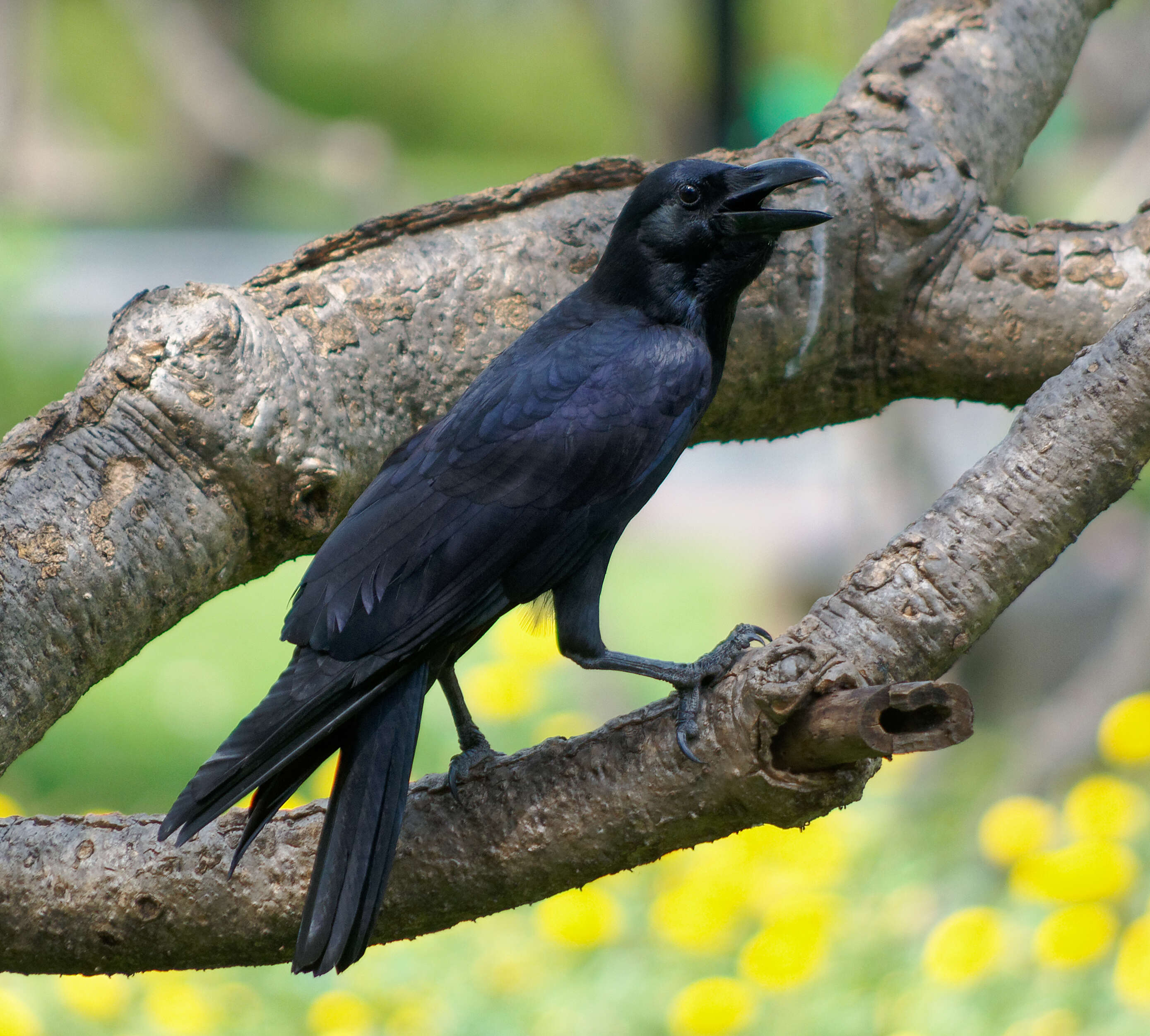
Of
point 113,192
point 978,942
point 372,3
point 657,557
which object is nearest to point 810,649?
point 978,942

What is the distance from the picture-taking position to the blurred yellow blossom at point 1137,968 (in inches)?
110

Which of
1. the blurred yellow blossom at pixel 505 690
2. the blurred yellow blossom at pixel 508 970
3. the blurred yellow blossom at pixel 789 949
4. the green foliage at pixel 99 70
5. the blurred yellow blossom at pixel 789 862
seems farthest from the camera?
the green foliage at pixel 99 70

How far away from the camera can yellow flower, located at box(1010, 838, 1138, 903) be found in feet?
10.1

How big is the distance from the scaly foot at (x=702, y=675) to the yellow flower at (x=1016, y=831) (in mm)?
1487

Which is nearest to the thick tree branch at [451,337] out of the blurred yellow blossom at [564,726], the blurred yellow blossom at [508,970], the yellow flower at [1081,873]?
the blurred yellow blossom at [564,726]

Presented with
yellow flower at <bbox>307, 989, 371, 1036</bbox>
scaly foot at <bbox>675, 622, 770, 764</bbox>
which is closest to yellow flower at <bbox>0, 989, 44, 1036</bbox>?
yellow flower at <bbox>307, 989, 371, 1036</bbox>

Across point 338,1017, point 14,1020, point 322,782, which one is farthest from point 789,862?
point 14,1020

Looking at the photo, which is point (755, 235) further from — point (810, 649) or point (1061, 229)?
point (810, 649)

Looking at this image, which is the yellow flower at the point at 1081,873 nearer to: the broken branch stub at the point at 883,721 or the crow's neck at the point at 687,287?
the crow's neck at the point at 687,287

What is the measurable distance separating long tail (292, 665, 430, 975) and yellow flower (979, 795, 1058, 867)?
2.05 metres

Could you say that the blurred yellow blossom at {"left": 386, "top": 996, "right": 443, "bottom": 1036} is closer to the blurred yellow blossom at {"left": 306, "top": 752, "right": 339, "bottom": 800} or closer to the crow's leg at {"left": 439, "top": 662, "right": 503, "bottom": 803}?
the blurred yellow blossom at {"left": 306, "top": 752, "right": 339, "bottom": 800}

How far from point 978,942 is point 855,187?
1775 millimetres

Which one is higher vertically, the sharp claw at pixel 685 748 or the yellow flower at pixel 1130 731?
the yellow flower at pixel 1130 731

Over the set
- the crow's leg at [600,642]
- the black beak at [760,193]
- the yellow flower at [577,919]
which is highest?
the black beak at [760,193]
